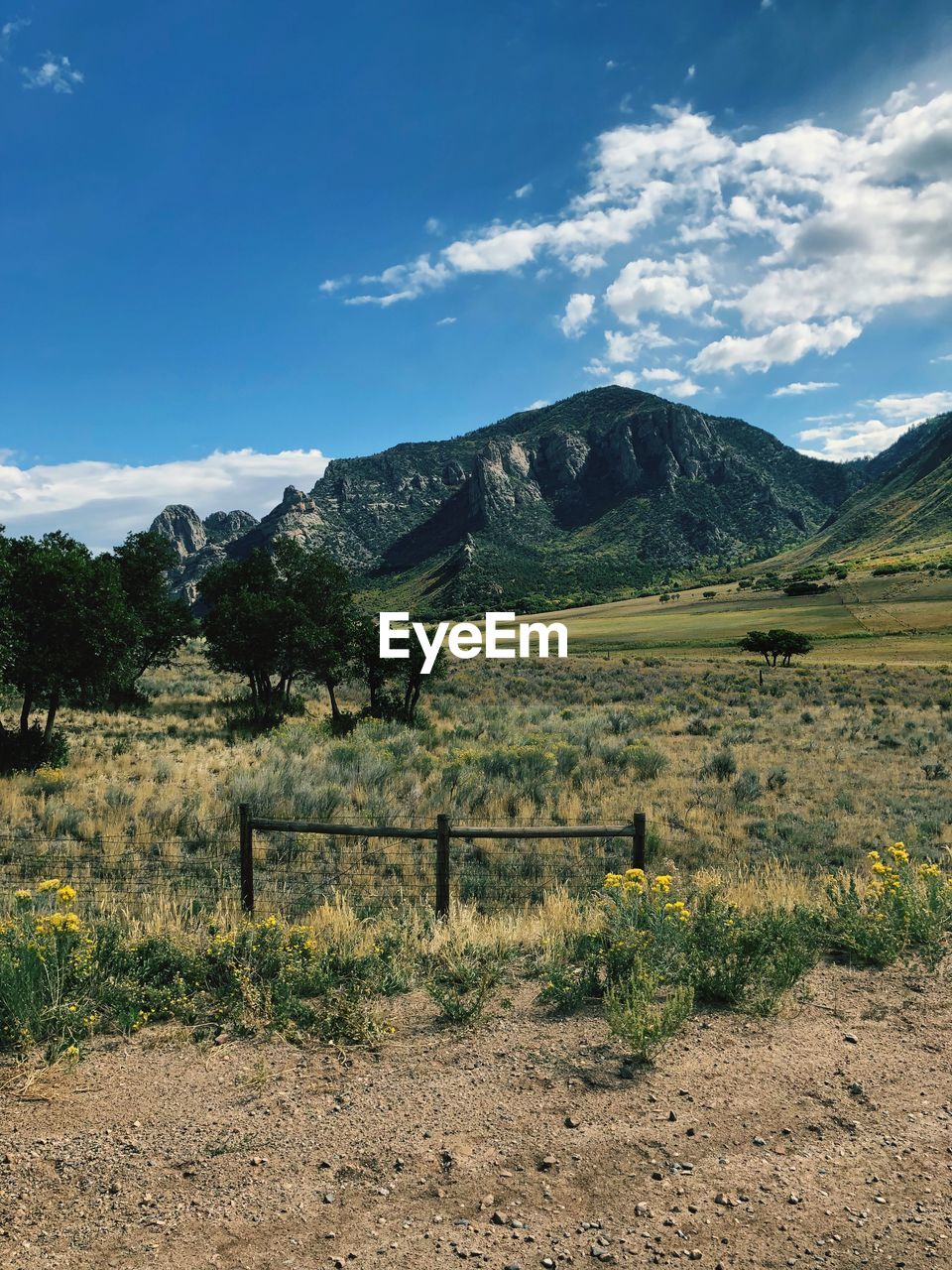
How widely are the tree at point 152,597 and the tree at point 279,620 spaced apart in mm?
1699

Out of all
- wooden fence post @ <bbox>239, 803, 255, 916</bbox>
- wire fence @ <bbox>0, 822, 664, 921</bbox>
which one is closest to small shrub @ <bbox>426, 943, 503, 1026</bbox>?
wire fence @ <bbox>0, 822, 664, 921</bbox>

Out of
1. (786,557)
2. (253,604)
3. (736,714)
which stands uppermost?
(786,557)

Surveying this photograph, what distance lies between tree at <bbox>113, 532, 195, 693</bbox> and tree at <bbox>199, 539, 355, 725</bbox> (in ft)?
5.57

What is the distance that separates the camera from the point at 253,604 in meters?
30.2

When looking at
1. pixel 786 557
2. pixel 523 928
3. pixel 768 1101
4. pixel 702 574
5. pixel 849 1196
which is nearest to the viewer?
pixel 849 1196

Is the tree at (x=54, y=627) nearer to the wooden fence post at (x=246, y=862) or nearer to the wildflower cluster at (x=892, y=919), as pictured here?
the wooden fence post at (x=246, y=862)

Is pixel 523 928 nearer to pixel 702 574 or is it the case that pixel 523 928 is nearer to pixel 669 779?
pixel 669 779

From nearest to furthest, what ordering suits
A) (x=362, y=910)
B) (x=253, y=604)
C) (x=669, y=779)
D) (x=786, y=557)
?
1. (x=362, y=910)
2. (x=669, y=779)
3. (x=253, y=604)
4. (x=786, y=557)

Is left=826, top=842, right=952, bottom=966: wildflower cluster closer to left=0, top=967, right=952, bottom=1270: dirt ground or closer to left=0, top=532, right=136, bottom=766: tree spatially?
left=0, top=967, right=952, bottom=1270: dirt ground

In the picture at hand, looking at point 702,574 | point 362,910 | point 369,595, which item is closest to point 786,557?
point 702,574

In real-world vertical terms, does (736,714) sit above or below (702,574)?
below

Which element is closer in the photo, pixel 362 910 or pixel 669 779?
pixel 362 910

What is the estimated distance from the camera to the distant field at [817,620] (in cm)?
7250

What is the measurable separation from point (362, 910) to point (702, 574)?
173 m
